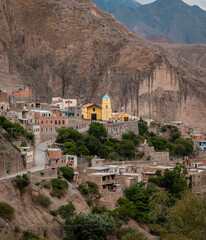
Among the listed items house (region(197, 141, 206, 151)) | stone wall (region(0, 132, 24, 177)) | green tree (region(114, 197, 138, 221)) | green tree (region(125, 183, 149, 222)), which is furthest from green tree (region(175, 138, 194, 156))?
stone wall (region(0, 132, 24, 177))

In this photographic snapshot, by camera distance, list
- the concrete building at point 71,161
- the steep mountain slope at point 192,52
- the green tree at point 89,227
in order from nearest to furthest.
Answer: the green tree at point 89,227, the concrete building at point 71,161, the steep mountain slope at point 192,52

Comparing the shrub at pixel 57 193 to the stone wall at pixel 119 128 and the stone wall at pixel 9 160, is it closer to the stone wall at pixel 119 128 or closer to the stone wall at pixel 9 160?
the stone wall at pixel 9 160

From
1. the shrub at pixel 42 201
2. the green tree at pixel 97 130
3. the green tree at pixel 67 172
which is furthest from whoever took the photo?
the green tree at pixel 97 130

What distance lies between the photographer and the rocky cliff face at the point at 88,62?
78.8 metres

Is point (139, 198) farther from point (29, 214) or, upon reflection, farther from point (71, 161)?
point (29, 214)

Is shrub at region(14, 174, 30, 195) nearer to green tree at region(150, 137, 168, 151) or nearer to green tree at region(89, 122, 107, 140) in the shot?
green tree at region(89, 122, 107, 140)

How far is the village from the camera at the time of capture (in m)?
40.1

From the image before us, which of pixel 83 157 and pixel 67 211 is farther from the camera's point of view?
pixel 83 157

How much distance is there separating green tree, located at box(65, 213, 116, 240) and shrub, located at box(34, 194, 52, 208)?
6.41 ft

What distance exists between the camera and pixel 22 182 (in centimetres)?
3381

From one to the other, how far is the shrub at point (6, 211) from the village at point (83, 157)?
3.27 meters

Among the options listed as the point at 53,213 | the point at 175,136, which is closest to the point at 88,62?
the point at 175,136

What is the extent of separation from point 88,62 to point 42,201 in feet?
168

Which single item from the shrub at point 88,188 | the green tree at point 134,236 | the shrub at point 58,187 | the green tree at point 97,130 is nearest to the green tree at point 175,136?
the green tree at point 97,130
